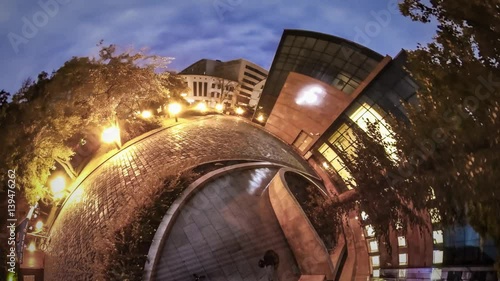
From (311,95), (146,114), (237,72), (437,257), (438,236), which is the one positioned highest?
(237,72)

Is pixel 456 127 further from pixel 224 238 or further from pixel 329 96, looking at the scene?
pixel 329 96

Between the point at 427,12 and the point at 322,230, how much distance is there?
316 inches

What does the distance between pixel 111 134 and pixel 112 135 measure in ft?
0.25

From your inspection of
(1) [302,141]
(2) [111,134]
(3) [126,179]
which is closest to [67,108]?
(2) [111,134]

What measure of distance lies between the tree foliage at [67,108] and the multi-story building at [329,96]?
7.17m

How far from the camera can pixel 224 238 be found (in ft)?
40.0

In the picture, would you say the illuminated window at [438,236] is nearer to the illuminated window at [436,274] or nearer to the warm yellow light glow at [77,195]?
the illuminated window at [436,274]

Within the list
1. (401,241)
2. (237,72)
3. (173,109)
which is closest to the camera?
(401,241)

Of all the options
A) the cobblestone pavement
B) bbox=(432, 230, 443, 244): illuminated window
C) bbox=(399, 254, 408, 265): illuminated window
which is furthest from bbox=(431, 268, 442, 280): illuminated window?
the cobblestone pavement

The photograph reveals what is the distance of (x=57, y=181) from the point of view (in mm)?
18281

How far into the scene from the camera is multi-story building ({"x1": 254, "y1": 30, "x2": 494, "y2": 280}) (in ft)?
55.5

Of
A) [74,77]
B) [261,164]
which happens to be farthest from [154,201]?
[74,77]

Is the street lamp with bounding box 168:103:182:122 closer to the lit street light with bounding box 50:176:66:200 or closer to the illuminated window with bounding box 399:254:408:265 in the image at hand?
the lit street light with bounding box 50:176:66:200

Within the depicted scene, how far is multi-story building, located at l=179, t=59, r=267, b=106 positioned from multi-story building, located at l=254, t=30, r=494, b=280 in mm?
34974
